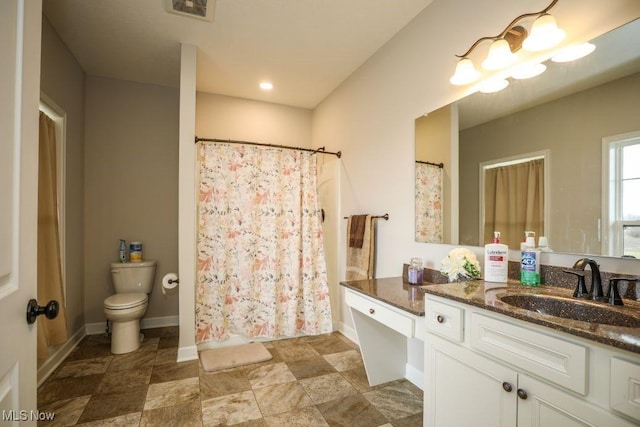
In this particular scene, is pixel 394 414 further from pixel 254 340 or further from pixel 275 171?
pixel 275 171

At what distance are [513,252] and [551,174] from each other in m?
0.42

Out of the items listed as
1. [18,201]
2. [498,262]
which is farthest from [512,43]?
[18,201]

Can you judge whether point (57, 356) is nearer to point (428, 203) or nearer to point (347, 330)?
point (347, 330)

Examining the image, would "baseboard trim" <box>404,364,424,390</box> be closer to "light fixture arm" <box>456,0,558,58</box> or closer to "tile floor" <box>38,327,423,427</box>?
"tile floor" <box>38,327,423,427</box>

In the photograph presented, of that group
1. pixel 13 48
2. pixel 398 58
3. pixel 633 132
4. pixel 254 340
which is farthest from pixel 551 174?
pixel 254 340

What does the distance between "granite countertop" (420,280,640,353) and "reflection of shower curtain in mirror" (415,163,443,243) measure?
54 cm

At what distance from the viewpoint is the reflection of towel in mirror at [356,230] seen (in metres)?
2.74

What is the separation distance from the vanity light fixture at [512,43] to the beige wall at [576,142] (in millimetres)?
262

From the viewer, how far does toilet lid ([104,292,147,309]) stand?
2.62 meters

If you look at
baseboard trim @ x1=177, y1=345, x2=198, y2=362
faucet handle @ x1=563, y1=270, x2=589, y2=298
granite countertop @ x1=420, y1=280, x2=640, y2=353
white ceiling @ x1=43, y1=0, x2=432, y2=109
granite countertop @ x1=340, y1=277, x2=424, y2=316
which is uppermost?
white ceiling @ x1=43, y1=0, x2=432, y2=109

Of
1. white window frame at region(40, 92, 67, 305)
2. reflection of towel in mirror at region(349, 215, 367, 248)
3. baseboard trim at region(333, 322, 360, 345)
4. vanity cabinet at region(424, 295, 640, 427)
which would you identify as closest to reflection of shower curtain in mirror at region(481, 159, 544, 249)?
vanity cabinet at region(424, 295, 640, 427)

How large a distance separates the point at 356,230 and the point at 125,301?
213 cm

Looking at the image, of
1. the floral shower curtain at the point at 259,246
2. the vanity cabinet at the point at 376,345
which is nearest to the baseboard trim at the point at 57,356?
the floral shower curtain at the point at 259,246

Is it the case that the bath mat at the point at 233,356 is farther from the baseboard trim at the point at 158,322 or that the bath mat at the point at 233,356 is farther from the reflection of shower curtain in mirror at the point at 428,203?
the reflection of shower curtain in mirror at the point at 428,203
